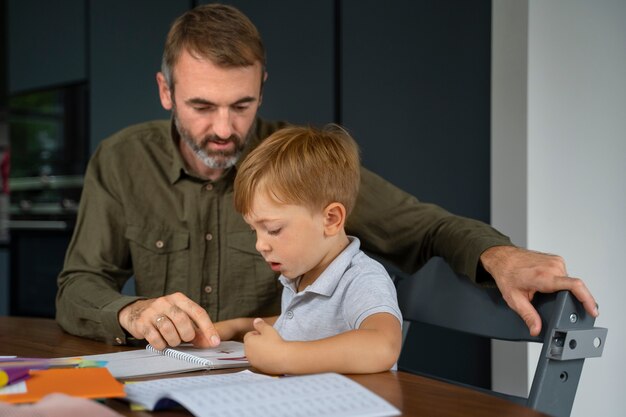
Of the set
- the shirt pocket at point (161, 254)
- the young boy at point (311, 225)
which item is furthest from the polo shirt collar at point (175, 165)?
the young boy at point (311, 225)

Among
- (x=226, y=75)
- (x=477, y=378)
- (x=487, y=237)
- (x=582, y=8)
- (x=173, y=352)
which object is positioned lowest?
(x=477, y=378)

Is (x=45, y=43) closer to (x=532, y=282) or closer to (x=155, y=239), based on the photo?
(x=155, y=239)

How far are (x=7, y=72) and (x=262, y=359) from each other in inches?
178

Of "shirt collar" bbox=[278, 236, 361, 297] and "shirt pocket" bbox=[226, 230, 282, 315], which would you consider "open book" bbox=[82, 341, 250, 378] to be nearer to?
"shirt collar" bbox=[278, 236, 361, 297]

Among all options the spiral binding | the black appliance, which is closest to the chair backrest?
the spiral binding

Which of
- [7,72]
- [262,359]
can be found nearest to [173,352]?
[262,359]

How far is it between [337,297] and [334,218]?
0.14 m

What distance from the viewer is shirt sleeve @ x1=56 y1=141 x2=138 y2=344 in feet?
5.38

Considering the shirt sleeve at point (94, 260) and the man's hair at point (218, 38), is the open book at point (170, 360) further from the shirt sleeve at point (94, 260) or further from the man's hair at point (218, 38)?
the man's hair at point (218, 38)

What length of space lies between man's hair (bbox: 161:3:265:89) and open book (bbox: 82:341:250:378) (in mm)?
702

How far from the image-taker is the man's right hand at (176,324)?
1334 mm

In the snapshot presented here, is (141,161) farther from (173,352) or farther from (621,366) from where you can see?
(621,366)

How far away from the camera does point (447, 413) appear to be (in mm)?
922

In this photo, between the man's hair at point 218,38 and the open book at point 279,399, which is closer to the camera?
the open book at point 279,399
